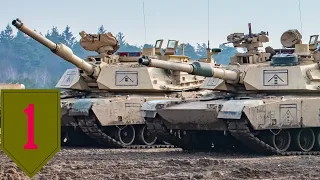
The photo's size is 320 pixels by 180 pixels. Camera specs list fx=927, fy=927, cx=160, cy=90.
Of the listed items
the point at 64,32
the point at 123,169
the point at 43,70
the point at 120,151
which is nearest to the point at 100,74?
the point at 120,151

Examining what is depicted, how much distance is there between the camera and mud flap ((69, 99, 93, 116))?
22547 millimetres

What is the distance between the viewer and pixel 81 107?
22625mm

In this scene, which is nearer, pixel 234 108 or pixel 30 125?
pixel 30 125

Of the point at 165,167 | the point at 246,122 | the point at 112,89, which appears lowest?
the point at 165,167

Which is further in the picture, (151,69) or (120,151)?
(151,69)

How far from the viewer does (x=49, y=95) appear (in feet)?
29.3

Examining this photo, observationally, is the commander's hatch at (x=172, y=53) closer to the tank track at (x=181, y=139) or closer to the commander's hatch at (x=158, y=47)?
the commander's hatch at (x=158, y=47)

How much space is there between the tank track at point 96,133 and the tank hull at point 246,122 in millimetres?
1814

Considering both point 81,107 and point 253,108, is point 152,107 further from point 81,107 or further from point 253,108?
point 253,108

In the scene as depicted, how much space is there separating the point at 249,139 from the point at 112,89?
5804 millimetres

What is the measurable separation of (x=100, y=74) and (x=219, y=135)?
167 inches

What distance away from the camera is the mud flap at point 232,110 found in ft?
62.3

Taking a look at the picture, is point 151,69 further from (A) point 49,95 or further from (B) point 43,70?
(B) point 43,70

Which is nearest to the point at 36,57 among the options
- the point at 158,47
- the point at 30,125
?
the point at 158,47
